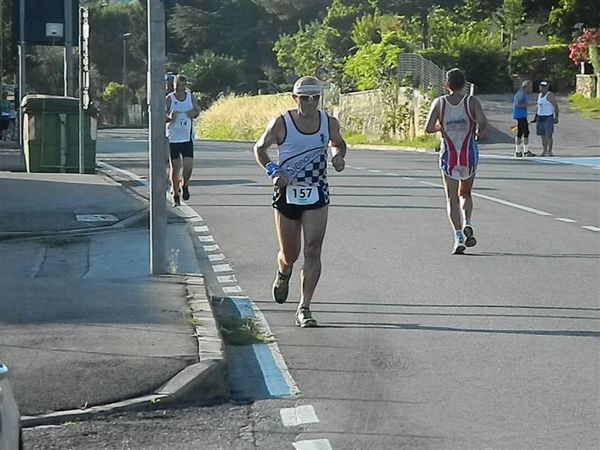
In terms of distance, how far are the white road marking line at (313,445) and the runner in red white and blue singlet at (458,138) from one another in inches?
281

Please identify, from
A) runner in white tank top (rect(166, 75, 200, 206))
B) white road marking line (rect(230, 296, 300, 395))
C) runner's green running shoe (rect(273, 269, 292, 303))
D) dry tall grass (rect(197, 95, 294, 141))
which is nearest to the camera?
white road marking line (rect(230, 296, 300, 395))

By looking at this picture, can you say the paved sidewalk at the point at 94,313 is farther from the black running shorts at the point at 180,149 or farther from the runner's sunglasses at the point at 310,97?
the runner's sunglasses at the point at 310,97

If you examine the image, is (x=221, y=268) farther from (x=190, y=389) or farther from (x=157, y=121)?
(x=190, y=389)

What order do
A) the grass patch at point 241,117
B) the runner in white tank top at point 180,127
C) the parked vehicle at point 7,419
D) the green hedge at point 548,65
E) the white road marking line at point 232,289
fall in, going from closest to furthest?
the parked vehicle at point 7,419
the white road marking line at point 232,289
the runner in white tank top at point 180,127
the green hedge at point 548,65
the grass patch at point 241,117

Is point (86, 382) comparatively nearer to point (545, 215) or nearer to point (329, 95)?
point (545, 215)

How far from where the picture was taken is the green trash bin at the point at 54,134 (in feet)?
79.6

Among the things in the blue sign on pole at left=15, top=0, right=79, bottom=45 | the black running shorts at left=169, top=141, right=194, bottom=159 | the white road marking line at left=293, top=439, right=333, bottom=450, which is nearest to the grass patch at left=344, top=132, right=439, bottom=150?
the blue sign on pole at left=15, top=0, right=79, bottom=45

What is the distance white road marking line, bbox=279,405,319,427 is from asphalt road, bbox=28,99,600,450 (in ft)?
0.16

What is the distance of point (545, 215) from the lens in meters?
16.9

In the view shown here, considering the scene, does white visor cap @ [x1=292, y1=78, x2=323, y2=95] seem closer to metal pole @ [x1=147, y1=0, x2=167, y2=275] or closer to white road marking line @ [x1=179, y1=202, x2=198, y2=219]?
metal pole @ [x1=147, y1=0, x2=167, y2=275]

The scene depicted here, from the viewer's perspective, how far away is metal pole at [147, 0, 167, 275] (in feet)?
34.9

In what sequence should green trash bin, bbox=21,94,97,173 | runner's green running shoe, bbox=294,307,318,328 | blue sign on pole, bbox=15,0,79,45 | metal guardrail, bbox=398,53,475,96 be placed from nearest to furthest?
1. runner's green running shoe, bbox=294,307,318,328
2. green trash bin, bbox=21,94,97,173
3. blue sign on pole, bbox=15,0,79,45
4. metal guardrail, bbox=398,53,475,96

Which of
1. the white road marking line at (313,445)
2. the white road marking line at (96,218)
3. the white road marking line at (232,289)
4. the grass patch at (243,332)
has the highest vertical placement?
the white road marking line at (313,445)

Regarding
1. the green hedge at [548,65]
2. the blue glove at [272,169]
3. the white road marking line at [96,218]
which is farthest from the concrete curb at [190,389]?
the green hedge at [548,65]
